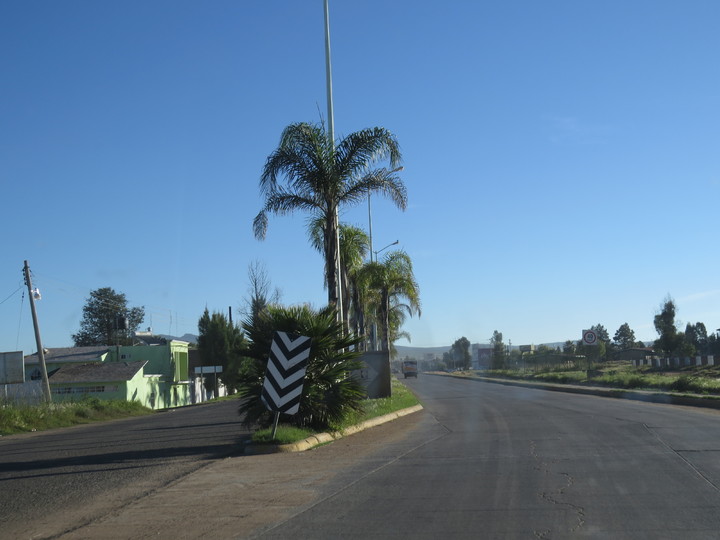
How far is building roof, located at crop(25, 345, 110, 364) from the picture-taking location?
56.8 m

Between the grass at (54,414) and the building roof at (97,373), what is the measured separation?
Answer: 13080mm

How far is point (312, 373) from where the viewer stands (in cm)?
1480

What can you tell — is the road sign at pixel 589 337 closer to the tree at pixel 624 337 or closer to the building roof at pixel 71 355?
the building roof at pixel 71 355

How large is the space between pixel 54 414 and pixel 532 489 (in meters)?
25.1

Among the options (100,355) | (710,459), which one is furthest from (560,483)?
(100,355)

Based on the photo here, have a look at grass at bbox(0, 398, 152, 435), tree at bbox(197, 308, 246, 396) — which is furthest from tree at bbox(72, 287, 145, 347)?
grass at bbox(0, 398, 152, 435)

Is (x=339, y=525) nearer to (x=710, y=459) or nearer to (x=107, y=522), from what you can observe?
(x=107, y=522)

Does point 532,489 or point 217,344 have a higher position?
point 217,344

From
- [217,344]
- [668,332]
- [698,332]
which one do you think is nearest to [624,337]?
[698,332]

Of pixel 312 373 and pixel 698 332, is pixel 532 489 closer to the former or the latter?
pixel 312 373

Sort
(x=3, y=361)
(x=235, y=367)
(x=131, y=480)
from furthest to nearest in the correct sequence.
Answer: (x=235, y=367)
(x=3, y=361)
(x=131, y=480)

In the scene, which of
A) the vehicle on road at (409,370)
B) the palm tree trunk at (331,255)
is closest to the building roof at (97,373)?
the palm tree trunk at (331,255)

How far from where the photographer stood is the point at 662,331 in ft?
229

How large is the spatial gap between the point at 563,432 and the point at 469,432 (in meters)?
2.03
